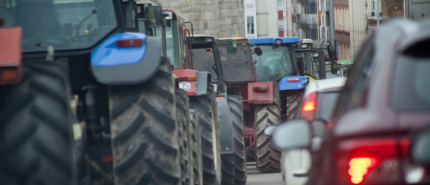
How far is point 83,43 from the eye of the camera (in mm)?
5422

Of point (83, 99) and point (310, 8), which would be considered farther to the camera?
point (310, 8)

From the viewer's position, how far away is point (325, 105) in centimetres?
571

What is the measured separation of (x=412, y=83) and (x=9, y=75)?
2.14m

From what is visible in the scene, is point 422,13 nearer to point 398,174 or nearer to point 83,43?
point 83,43

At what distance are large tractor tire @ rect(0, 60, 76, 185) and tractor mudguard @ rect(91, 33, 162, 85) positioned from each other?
0.94 meters

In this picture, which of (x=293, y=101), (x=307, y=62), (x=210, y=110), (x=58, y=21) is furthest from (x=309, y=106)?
(x=307, y=62)

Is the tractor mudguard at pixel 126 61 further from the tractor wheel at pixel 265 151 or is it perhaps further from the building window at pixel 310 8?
the building window at pixel 310 8

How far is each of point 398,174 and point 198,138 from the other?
5047 millimetres

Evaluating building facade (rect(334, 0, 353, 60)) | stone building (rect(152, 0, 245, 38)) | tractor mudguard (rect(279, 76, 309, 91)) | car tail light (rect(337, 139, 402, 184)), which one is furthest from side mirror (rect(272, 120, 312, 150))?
building facade (rect(334, 0, 353, 60))

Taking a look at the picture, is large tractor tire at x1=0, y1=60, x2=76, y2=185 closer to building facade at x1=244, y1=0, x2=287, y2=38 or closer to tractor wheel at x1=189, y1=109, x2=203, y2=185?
tractor wheel at x1=189, y1=109, x2=203, y2=185

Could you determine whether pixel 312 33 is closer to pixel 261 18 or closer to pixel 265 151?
pixel 261 18

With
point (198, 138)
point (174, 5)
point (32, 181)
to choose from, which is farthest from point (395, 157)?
point (174, 5)

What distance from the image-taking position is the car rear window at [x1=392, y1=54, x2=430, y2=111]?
7.37 ft

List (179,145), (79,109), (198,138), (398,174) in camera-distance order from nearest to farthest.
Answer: (398,174)
(179,145)
(79,109)
(198,138)
